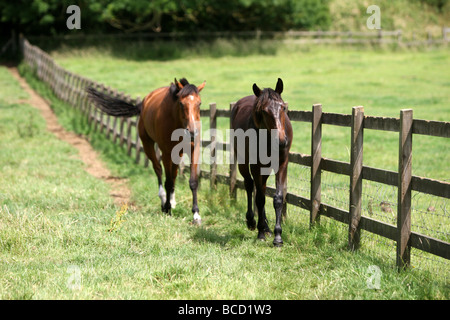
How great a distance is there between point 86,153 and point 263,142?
8.25 metres

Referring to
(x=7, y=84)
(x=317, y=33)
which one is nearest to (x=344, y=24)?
(x=317, y=33)

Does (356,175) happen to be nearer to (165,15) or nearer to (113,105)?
(113,105)

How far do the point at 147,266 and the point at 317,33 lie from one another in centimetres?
3364

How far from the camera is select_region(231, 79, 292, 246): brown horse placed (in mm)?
6027

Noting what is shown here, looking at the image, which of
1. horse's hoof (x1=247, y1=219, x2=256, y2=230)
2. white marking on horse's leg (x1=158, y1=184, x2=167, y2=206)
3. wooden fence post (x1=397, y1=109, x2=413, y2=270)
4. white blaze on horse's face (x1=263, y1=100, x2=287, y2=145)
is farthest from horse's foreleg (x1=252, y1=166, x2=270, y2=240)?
white marking on horse's leg (x1=158, y1=184, x2=167, y2=206)

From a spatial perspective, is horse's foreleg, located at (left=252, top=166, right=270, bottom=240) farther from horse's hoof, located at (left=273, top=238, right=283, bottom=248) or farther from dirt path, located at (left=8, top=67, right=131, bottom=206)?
dirt path, located at (left=8, top=67, right=131, bottom=206)

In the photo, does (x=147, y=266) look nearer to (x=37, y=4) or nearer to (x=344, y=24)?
(x=37, y=4)

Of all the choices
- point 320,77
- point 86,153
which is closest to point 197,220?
point 86,153

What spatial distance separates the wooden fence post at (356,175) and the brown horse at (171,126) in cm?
227

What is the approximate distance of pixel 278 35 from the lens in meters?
37.0

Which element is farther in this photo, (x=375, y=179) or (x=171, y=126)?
(x=171, y=126)

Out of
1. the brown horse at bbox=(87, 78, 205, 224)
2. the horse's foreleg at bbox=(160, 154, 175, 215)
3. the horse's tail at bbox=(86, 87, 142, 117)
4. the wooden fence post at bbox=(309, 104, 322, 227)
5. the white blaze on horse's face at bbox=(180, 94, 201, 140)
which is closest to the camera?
the wooden fence post at bbox=(309, 104, 322, 227)

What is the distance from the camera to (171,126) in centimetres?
831

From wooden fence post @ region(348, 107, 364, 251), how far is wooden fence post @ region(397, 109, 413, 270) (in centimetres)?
75
